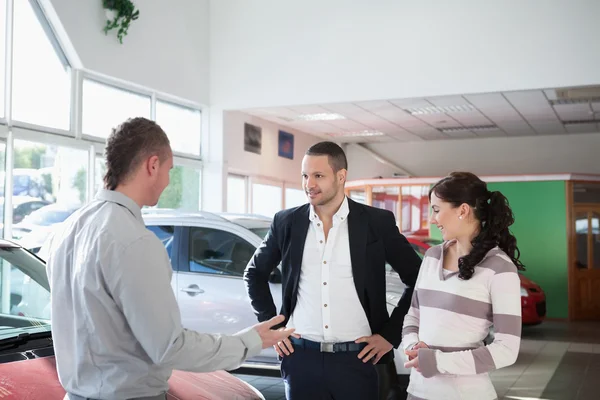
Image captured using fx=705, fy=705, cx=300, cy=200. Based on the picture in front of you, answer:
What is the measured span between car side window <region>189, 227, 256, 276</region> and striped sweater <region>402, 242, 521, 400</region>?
3.83 metres

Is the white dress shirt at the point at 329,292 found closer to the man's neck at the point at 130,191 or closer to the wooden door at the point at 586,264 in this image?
the man's neck at the point at 130,191

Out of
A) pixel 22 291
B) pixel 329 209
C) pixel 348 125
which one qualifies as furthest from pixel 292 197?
pixel 329 209

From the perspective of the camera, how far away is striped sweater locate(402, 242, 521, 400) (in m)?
2.21

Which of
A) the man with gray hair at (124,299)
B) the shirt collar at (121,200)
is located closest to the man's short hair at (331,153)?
the man with gray hair at (124,299)

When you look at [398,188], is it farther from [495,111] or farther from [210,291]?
[210,291]

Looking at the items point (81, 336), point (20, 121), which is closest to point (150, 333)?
point (81, 336)

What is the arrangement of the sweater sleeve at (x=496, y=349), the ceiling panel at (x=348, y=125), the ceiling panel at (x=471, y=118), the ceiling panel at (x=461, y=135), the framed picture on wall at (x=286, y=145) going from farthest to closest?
1. the ceiling panel at (x=461, y=135)
2. the framed picture on wall at (x=286, y=145)
3. the ceiling panel at (x=348, y=125)
4. the ceiling panel at (x=471, y=118)
5. the sweater sleeve at (x=496, y=349)

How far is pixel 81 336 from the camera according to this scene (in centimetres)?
186

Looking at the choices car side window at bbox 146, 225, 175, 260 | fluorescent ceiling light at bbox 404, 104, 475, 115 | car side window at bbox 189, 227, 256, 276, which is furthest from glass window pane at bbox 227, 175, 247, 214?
car side window at bbox 189, 227, 256, 276

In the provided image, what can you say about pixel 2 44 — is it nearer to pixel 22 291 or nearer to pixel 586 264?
pixel 22 291

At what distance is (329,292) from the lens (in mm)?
2861

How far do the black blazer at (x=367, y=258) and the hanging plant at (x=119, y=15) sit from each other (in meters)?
8.13

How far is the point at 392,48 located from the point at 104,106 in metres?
4.80

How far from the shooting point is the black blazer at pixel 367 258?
9.40 feet
